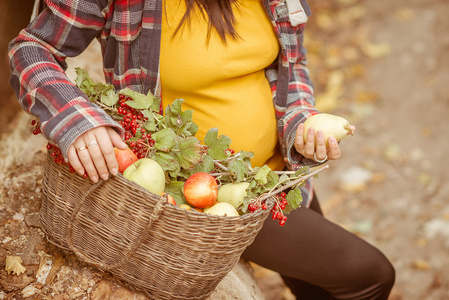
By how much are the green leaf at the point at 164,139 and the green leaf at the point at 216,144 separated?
0.41 ft

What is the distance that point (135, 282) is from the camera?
156 cm

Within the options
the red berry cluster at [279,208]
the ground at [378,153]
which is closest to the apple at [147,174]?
the red berry cluster at [279,208]

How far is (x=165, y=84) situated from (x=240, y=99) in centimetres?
28

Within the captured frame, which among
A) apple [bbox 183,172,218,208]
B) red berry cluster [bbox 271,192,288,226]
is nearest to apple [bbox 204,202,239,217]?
apple [bbox 183,172,218,208]

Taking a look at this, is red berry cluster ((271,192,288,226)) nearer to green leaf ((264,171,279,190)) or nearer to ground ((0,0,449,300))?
green leaf ((264,171,279,190))

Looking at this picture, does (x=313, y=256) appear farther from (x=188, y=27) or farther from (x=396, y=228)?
(x=396, y=228)

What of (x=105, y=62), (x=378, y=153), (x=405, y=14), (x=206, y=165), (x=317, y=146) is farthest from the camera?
(x=405, y=14)

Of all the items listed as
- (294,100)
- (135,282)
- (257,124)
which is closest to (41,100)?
(135,282)

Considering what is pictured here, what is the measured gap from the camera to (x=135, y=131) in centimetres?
152

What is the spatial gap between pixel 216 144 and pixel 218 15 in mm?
474

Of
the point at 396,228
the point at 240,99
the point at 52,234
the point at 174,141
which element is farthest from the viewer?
the point at 396,228

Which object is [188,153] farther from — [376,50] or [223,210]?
[376,50]

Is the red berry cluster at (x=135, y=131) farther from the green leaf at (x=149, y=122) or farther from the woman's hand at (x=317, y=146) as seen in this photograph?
the woman's hand at (x=317, y=146)

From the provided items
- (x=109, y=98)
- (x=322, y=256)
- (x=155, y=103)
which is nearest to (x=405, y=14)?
(x=322, y=256)
